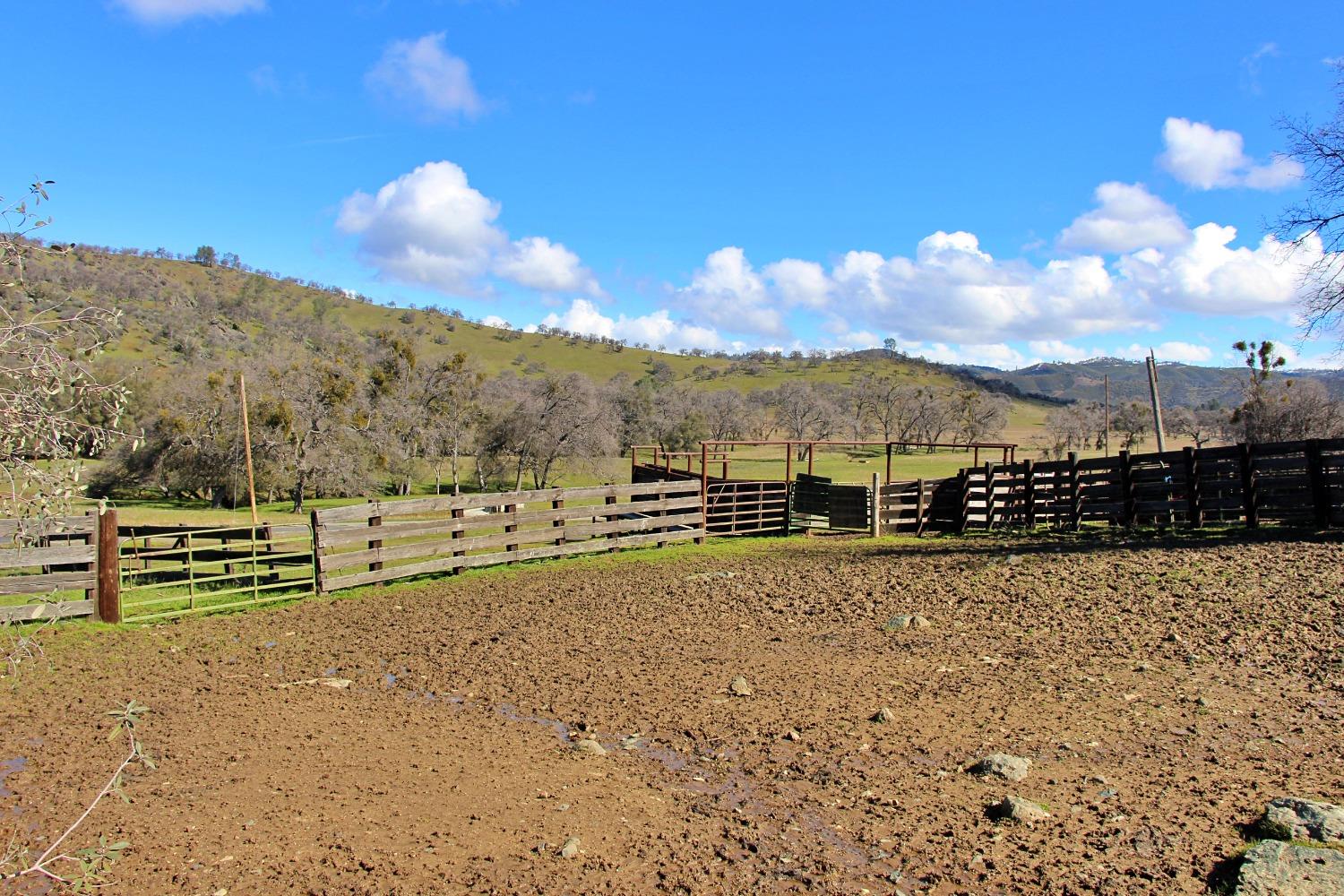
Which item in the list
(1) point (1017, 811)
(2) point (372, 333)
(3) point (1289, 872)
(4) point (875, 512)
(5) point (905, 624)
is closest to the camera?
(3) point (1289, 872)

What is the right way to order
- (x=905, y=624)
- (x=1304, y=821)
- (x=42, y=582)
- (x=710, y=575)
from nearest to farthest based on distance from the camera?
(x=1304, y=821) → (x=905, y=624) → (x=42, y=582) → (x=710, y=575)

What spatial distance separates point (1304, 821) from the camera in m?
4.05

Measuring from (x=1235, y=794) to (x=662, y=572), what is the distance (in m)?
9.46

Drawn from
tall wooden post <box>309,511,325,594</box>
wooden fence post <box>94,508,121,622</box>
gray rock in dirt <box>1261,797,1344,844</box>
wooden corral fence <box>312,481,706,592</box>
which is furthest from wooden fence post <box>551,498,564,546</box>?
gray rock in dirt <box>1261,797,1344,844</box>

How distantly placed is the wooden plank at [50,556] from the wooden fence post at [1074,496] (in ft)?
56.6

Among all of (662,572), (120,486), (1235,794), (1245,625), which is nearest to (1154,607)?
(1245,625)

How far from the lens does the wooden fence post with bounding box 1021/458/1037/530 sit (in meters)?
17.9

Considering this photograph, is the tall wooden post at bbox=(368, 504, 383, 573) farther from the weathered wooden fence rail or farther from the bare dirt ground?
the weathered wooden fence rail

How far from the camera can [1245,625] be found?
26.3 feet

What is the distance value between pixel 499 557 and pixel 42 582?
635cm

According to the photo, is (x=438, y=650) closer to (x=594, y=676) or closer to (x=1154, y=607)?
(x=594, y=676)

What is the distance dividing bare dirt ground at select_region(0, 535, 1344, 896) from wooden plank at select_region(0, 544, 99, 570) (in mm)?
1032

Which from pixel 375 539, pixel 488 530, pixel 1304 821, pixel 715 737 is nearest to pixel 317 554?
pixel 375 539

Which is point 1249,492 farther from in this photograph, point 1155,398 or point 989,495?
point 1155,398
